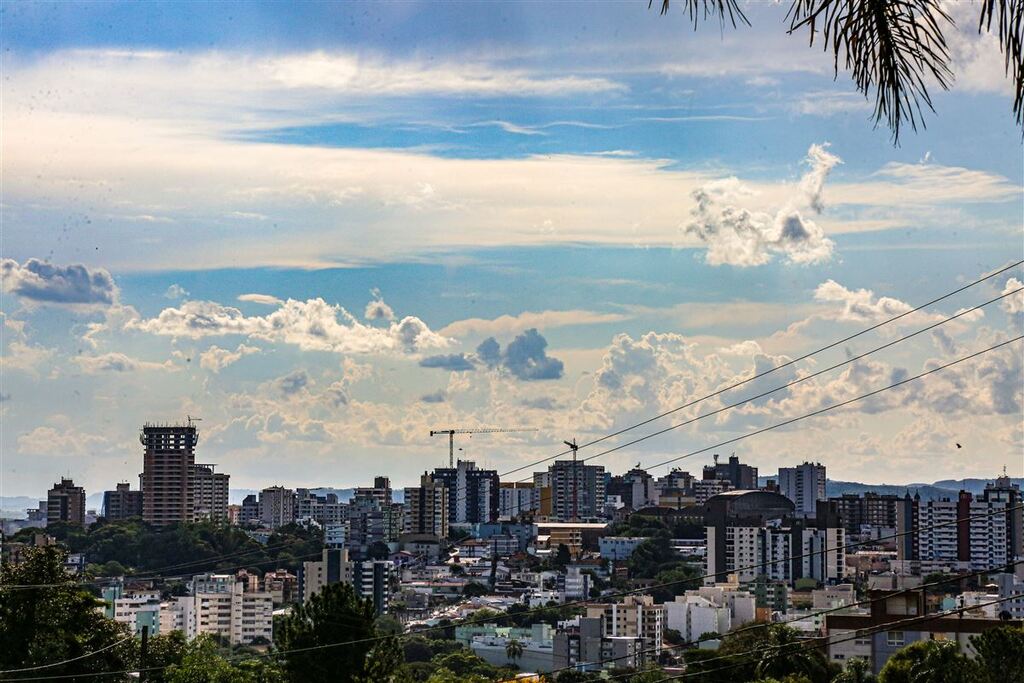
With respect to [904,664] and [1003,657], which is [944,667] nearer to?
[1003,657]

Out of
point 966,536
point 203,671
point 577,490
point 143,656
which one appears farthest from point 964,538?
point 143,656

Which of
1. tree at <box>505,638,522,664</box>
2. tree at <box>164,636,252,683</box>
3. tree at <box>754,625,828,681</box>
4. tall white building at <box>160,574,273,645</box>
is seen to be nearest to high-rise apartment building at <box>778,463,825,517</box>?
tall white building at <box>160,574,273,645</box>

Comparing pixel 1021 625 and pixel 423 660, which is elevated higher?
pixel 1021 625

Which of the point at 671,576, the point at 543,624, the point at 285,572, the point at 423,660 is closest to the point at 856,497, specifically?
the point at 671,576

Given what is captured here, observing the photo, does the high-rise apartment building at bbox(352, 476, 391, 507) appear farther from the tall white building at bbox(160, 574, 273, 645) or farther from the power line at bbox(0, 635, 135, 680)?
the power line at bbox(0, 635, 135, 680)

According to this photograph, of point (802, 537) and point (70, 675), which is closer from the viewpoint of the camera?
point (70, 675)

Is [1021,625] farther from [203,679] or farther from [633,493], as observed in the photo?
[633,493]

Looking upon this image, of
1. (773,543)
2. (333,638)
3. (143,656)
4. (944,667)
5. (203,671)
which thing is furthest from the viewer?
(773,543)
